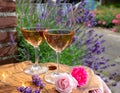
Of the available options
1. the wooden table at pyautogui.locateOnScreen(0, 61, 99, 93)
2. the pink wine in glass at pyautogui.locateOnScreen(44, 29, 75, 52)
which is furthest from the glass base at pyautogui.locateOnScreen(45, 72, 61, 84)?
→ the pink wine in glass at pyautogui.locateOnScreen(44, 29, 75, 52)

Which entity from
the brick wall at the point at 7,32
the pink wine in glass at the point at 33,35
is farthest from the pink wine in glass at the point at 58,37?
the brick wall at the point at 7,32

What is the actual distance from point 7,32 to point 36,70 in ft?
1.89

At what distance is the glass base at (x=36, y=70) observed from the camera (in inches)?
57.5

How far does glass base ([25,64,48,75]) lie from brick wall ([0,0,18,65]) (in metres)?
0.47

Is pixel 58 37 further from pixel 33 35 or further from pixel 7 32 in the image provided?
pixel 7 32

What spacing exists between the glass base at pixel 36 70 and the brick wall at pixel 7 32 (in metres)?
0.47

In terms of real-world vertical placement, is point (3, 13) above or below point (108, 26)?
above

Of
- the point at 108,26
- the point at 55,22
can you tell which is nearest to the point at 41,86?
the point at 55,22

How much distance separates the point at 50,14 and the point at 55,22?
103 millimetres

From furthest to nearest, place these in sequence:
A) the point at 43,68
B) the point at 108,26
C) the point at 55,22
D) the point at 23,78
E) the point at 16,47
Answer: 1. the point at 108,26
2. the point at 55,22
3. the point at 16,47
4. the point at 43,68
5. the point at 23,78

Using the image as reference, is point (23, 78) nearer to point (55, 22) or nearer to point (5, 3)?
point (5, 3)

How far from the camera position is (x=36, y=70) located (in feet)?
4.87

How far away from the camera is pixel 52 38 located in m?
1.29

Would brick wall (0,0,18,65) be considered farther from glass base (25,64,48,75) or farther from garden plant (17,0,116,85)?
glass base (25,64,48,75)
